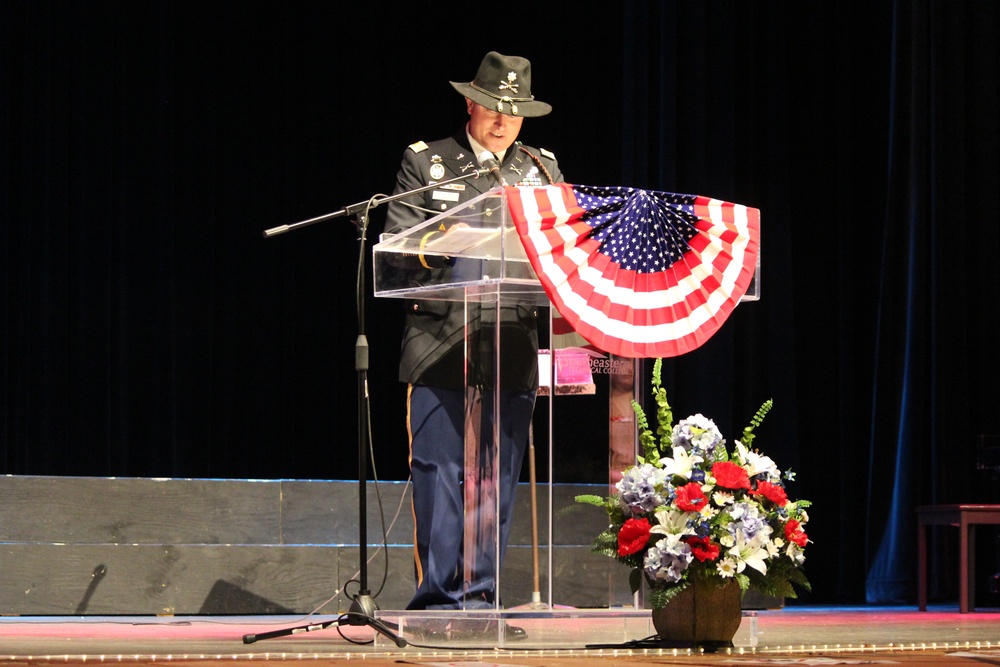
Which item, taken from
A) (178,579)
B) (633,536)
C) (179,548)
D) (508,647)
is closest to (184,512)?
(179,548)

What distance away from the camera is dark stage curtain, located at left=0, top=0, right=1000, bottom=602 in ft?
19.8

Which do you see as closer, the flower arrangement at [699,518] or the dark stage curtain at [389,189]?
the flower arrangement at [699,518]

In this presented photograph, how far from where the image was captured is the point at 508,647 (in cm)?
289

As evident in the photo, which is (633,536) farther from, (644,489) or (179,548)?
(179,548)

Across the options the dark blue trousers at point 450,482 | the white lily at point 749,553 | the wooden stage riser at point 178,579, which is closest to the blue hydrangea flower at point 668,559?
the white lily at point 749,553

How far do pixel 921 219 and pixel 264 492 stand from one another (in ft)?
11.6

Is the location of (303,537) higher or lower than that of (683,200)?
lower

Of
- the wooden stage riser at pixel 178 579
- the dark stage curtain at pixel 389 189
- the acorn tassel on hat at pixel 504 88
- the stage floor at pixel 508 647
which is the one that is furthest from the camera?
the dark stage curtain at pixel 389 189

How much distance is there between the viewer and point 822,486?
661cm

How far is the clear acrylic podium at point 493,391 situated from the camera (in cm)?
295

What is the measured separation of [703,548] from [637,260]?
68cm

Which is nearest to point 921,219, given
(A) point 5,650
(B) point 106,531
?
(B) point 106,531

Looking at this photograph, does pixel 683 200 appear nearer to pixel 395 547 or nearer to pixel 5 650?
pixel 5 650

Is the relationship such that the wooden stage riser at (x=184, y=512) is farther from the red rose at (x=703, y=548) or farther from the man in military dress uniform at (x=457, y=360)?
the red rose at (x=703, y=548)
